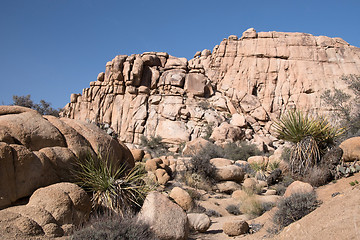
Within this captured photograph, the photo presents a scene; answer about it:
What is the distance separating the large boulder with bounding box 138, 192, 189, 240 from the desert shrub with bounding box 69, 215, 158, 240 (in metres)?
0.40

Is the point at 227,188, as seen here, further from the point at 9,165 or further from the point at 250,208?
the point at 9,165

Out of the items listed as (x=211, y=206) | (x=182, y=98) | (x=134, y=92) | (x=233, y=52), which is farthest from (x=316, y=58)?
(x=211, y=206)

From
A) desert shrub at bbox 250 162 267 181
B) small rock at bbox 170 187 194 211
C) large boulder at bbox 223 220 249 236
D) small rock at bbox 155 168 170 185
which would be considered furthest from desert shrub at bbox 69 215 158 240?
desert shrub at bbox 250 162 267 181

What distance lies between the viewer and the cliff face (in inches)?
1398

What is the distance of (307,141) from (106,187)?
753cm

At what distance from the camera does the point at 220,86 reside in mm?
45344

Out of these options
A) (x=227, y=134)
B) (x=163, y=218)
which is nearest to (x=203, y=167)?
(x=163, y=218)

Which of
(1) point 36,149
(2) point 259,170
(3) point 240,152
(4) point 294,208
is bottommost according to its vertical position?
(2) point 259,170

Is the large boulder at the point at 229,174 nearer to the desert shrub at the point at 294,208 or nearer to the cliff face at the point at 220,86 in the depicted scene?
the desert shrub at the point at 294,208

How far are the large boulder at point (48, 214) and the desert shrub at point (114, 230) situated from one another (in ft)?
1.08

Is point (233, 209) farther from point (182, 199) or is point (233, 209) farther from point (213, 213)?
point (182, 199)

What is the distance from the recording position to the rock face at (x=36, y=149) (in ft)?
17.4

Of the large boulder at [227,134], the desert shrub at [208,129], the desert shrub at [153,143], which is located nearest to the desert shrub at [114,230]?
the large boulder at [227,134]

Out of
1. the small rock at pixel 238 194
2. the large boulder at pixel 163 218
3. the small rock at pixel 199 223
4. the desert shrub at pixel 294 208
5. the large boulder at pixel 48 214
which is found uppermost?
the large boulder at pixel 48 214
